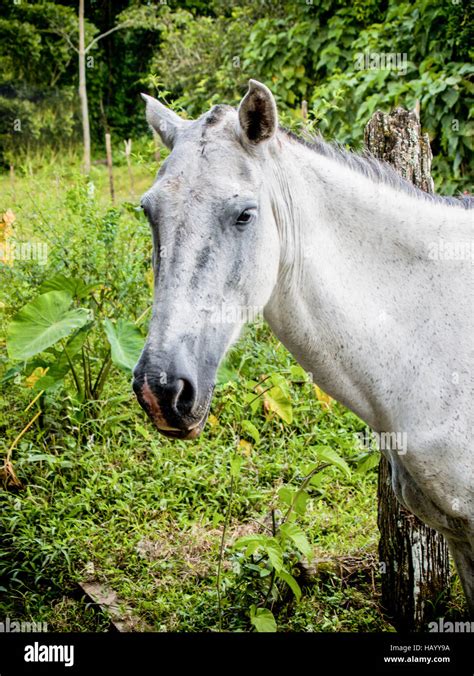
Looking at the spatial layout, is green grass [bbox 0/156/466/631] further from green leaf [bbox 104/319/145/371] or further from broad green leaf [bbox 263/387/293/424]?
green leaf [bbox 104/319/145/371]

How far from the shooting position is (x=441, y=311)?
8.29ft

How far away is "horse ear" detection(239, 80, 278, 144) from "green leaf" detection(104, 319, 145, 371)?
2099 millimetres

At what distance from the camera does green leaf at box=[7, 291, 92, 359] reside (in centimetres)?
419

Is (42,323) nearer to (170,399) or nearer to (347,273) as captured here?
(347,273)

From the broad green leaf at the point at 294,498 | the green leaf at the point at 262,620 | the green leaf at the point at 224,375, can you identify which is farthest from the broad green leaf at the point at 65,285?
the green leaf at the point at 262,620

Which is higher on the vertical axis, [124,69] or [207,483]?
[124,69]

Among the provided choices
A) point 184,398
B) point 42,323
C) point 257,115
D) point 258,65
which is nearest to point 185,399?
point 184,398

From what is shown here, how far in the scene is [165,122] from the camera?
2520 mm

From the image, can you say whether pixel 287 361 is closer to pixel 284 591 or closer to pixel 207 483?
pixel 207 483

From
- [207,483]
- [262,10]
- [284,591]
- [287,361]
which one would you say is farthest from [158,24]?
[284,591]

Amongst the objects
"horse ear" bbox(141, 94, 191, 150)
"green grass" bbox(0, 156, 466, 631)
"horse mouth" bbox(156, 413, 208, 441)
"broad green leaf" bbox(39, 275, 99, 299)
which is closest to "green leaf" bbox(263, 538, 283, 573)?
"green grass" bbox(0, 156, 466, 631)

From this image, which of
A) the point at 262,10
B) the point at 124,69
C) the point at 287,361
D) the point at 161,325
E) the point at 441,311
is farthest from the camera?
the point at 124,69

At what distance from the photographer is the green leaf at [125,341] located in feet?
13.8
